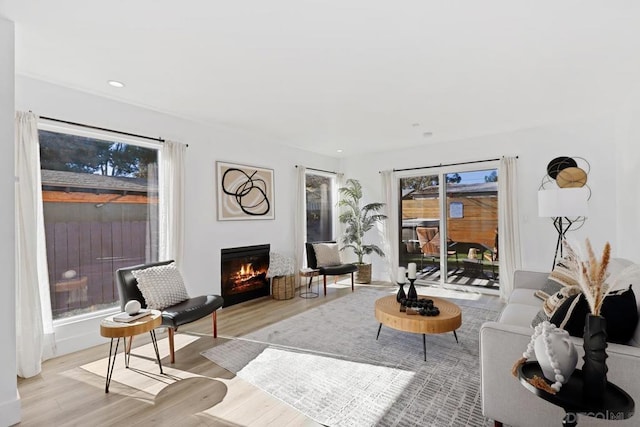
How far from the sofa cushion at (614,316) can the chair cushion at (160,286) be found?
3.21 metres

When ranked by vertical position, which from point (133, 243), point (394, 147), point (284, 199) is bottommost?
point (133, 243)

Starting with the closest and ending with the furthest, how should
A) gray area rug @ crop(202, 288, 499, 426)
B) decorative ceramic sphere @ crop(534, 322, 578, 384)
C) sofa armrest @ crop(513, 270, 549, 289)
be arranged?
1. decorative ceramic sphere @ crop(534, 322, 578, 384)
2. gray area rug @ crop(202, 288, 499, 426)
3. sofa armrest @ crop(513, 270, 549, 289)

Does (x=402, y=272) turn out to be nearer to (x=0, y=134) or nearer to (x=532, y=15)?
(x=532, y=15)

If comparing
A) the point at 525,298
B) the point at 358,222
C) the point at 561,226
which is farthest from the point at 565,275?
the point at 358,222

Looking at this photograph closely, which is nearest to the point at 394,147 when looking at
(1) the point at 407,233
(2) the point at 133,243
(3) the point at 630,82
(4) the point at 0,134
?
(1) the point at 407,233

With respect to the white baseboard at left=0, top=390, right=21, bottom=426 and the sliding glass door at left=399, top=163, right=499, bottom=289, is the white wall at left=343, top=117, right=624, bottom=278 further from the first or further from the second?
the white baseboard at left=0, top=390, right=21, bottom=426

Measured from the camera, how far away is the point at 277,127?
15.1 ft

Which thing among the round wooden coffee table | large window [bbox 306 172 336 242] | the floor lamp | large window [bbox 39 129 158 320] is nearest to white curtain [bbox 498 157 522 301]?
the floor lamp

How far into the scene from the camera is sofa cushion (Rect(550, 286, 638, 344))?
169cm

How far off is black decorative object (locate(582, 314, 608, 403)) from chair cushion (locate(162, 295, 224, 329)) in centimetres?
282

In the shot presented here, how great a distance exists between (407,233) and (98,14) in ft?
18.2

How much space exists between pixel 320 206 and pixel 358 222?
0.89 meters

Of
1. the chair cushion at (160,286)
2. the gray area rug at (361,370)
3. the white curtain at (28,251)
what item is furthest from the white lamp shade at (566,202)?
the white curtain at (28,251)

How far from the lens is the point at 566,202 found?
138 inches
